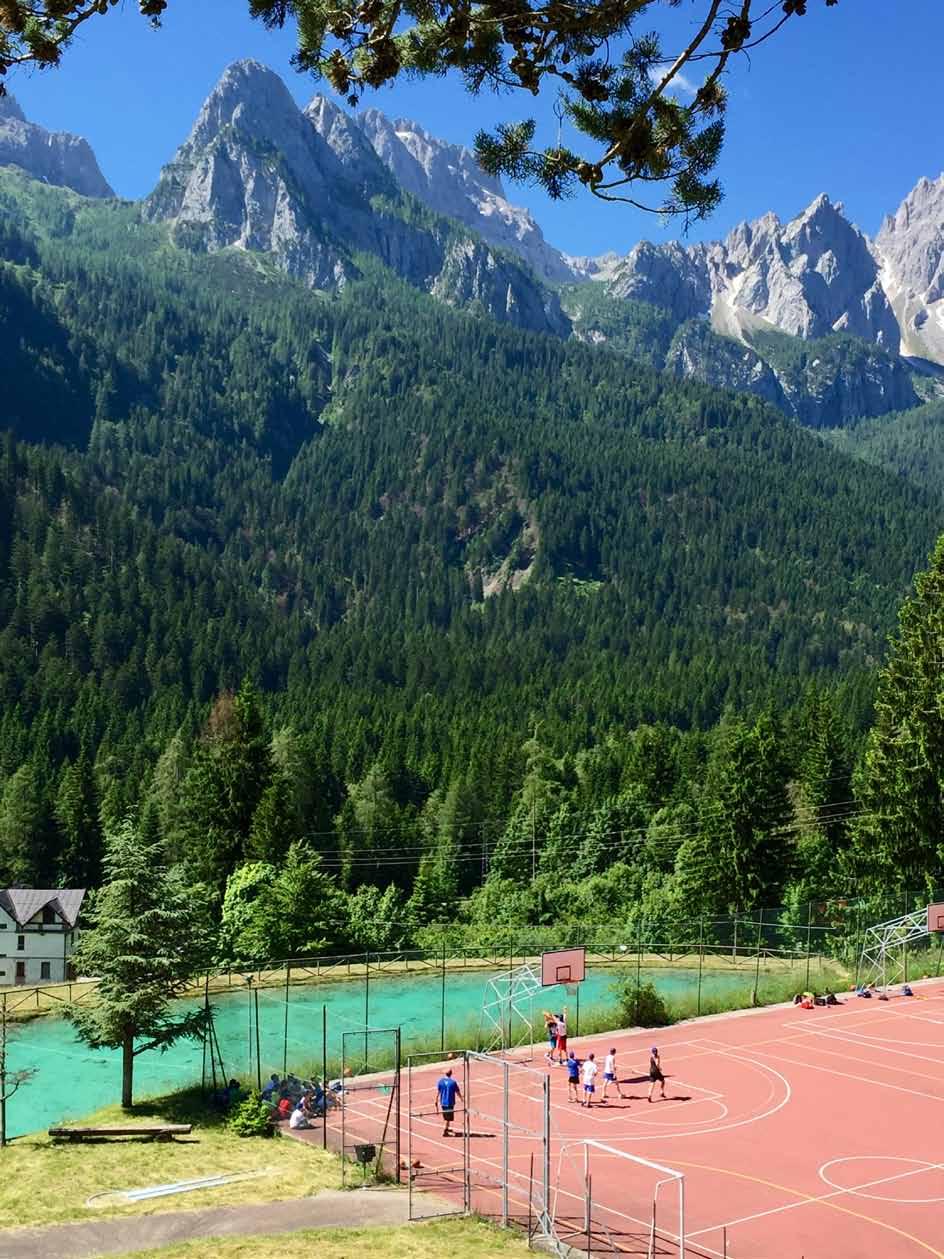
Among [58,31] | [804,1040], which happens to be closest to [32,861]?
[804,1040]

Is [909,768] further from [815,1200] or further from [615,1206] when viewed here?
[615,1206]

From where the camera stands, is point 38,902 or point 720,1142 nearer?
point 720,1142

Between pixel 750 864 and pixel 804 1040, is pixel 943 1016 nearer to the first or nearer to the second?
pixel 804 1040

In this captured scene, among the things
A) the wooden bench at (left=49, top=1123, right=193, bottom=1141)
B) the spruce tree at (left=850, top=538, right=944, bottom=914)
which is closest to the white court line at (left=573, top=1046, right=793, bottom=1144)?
the wooden bench at (left=49, top=1123, right=193, bottom=1141)

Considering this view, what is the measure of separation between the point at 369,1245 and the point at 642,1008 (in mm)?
28112

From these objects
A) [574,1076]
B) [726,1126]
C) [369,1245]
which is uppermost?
[369,1245]

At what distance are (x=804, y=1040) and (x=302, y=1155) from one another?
22719 millimetres

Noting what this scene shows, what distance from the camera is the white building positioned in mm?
92062

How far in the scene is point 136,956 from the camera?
4153cm

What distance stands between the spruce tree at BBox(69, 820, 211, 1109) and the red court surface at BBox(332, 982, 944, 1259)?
23.3 ft

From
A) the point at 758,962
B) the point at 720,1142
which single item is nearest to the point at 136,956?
the point at 720,1142

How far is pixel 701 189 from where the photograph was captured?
14883 millimetres

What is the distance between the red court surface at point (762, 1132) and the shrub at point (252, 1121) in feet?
8.33

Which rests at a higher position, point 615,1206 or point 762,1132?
point 615,1206
